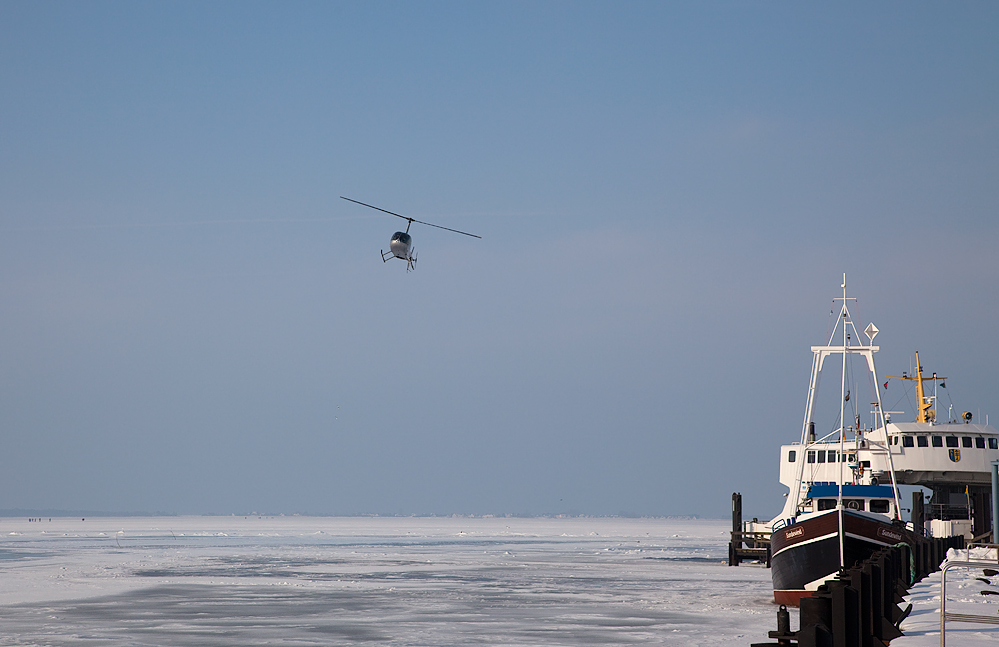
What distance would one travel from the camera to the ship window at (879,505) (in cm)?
3344

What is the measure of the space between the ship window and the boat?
0.11 ft

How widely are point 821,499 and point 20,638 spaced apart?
80.8ft

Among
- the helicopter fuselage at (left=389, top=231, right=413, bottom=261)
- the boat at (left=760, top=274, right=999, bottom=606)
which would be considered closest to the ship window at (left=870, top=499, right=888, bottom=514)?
the boat at (left=760, top=274, right=999, bottom=606)

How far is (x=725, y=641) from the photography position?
70.4 ft

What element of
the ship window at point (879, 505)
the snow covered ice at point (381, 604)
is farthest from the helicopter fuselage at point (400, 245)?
the ship window at point (879, 505)

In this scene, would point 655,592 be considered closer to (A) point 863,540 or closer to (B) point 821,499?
(B) point 821,499

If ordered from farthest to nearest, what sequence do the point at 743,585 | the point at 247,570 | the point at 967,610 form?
the point at 247,570
the point at 743,585
the point at 967,610

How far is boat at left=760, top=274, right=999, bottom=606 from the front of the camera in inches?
1053

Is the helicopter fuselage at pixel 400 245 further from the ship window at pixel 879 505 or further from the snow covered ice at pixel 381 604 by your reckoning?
the ship window at pixel 879 505

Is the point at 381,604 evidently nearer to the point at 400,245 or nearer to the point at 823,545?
the point at 823,545

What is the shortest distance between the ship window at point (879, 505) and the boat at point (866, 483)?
3 cm

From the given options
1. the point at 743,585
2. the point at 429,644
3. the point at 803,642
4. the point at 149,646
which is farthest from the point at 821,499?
the point at 803,642

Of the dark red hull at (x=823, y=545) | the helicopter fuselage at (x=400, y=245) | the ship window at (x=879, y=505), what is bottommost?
the dark red hull at (x=823, y=545)

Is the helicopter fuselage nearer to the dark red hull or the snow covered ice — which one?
the snow covered ice
